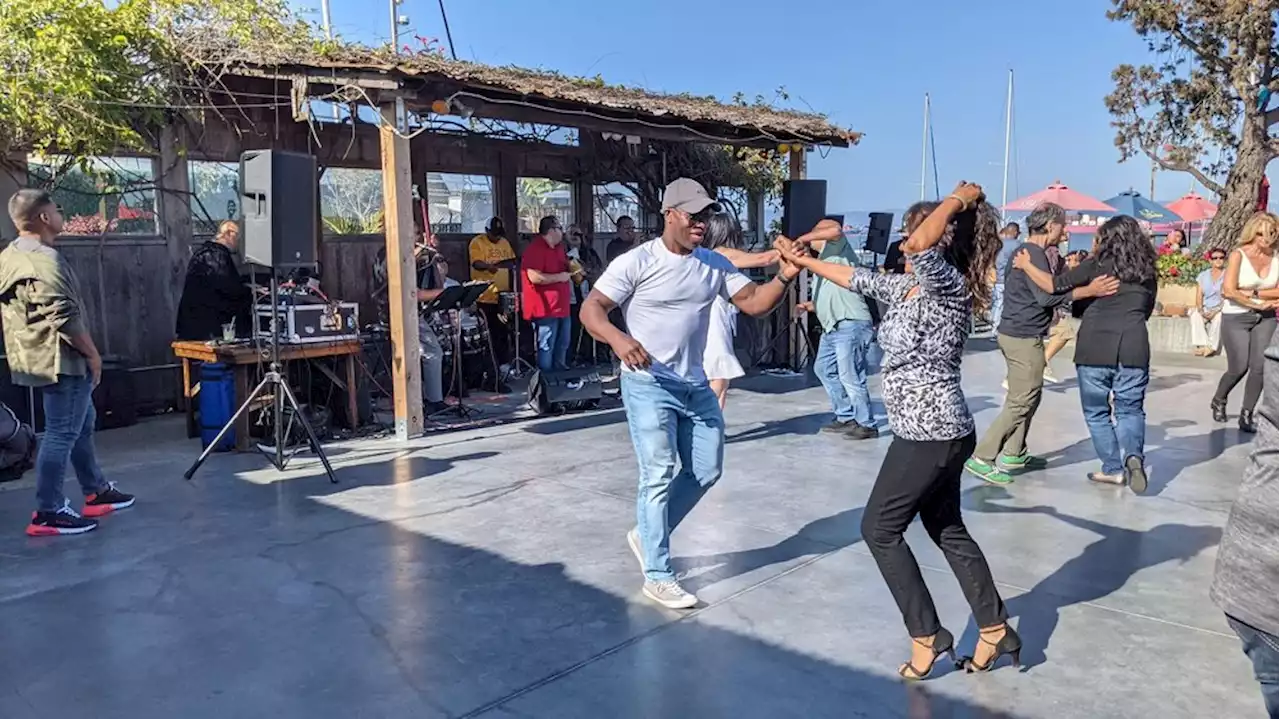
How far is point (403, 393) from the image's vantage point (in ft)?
25.3

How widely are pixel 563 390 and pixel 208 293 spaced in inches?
118

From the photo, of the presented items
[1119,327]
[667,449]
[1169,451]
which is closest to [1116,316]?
[1119,327]

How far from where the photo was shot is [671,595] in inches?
165

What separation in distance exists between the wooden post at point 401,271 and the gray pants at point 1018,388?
13.8ft

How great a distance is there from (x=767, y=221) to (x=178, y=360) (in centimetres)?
952

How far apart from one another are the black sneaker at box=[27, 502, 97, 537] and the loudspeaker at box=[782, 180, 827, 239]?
5.35 metres

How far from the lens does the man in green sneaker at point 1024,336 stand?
6086 millimetres

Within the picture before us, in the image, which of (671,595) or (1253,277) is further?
(1253,277)

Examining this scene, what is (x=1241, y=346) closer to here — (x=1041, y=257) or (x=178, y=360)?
(x=1041, y=257)

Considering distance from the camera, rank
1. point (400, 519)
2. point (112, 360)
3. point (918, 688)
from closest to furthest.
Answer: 1. point (918, 688)
2. point (400, 519)
3. point (112, 360)

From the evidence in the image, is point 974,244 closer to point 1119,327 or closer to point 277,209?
point 1119,327

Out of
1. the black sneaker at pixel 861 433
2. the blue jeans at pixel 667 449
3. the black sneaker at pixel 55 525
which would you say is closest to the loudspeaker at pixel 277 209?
the black sneaker at pixel 55 525

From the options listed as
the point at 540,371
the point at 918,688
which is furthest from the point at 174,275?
the point at 918,688

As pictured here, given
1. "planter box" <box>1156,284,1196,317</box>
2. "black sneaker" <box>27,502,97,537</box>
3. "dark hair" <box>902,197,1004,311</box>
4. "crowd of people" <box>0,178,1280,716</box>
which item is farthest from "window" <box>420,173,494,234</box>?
"planter box" <box>1156,284,1196,317</box>
